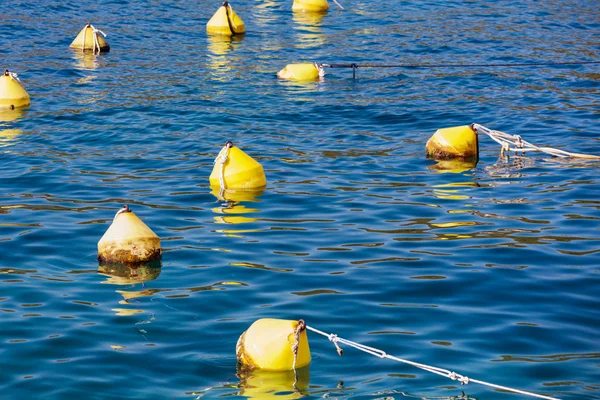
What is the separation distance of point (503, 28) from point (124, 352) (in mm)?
18384

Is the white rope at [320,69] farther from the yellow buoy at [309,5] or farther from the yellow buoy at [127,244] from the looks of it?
the yellow buoy at [127,244]

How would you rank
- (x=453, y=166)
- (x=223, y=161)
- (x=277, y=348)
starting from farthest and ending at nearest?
(x=453, y=166) → (x=223, y=161) → (x=277, y=348)

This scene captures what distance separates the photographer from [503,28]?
76.5ft

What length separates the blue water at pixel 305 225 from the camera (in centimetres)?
683

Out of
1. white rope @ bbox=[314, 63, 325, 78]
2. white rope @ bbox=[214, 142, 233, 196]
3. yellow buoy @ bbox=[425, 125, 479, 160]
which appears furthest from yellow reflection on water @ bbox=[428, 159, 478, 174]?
white rope @ bbox=[314, 63, 325, 78]

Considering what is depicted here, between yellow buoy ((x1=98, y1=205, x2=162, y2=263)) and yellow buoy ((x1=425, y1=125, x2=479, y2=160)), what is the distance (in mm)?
5197

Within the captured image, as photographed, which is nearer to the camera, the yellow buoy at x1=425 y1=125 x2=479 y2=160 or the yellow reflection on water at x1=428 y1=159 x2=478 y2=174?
the yellow reflection on water at x1=428 y1=159 x2=478 y2=174

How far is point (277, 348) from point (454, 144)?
665 cm

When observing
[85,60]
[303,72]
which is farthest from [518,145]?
[85,60]

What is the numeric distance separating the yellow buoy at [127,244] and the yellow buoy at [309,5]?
18.4 meters

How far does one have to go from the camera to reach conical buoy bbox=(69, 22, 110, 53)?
20797 mm

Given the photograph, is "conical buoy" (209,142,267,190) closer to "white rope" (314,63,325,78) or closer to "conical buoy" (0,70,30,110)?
"conical buoy" (0,70,30,110)

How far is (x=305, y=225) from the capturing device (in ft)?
33.4

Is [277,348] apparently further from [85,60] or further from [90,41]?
[90,41]
